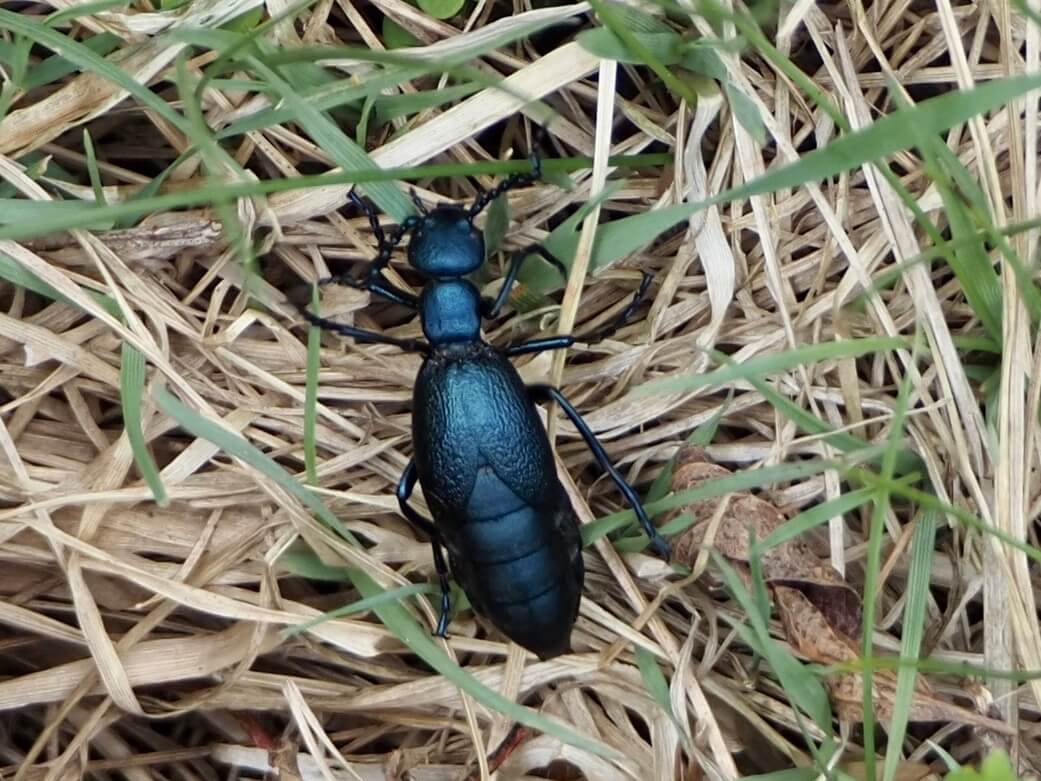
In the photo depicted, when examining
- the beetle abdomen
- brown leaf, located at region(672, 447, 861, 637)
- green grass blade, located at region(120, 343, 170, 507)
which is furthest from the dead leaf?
green grass blade, located at region(120, 343, 170, 507)

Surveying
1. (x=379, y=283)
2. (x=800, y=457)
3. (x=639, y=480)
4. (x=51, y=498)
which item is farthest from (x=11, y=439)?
(x=800, y=457)

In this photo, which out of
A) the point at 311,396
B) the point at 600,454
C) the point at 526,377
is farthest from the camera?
the point at 526,377

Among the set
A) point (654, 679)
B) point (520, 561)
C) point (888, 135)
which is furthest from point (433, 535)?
point (888, 135)

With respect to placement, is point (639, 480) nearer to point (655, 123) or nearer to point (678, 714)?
point (678, 714)

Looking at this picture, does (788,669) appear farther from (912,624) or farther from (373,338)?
(373,338)

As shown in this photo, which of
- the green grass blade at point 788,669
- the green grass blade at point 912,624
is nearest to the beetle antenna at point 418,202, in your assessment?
the green grass blade at point 788,669
